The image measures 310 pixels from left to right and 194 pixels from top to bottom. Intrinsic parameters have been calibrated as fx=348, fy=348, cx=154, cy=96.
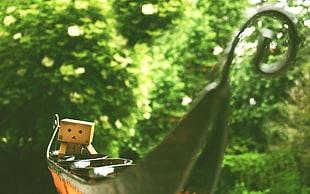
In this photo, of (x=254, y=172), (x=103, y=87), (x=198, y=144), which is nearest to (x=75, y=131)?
(x=198, y=144)

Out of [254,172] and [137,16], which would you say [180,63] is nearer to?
[137,16]

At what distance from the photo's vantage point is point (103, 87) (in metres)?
2.35

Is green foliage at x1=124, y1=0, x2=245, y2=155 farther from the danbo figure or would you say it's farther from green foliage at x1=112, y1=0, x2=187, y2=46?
the danbo figure

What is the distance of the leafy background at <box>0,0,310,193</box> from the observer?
7.47ft

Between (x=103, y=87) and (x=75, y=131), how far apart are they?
103 cm

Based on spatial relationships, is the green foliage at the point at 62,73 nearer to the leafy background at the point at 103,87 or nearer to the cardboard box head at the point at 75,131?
the leafy background at the point at 103,87

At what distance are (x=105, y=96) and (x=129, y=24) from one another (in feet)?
2.11

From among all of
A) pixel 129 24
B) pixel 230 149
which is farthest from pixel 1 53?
pixel 230 149

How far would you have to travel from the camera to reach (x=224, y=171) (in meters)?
2.77

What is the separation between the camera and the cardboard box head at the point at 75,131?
134 cm

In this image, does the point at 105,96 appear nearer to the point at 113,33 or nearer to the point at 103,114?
the point at 103,114

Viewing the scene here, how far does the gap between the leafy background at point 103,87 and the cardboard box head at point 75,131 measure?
0.87m

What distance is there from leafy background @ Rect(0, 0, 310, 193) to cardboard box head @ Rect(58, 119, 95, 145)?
2.84 ft

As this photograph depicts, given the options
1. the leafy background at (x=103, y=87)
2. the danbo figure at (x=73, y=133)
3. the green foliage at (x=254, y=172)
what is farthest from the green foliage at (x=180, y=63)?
the danbo figure at (x=73, y=133)
